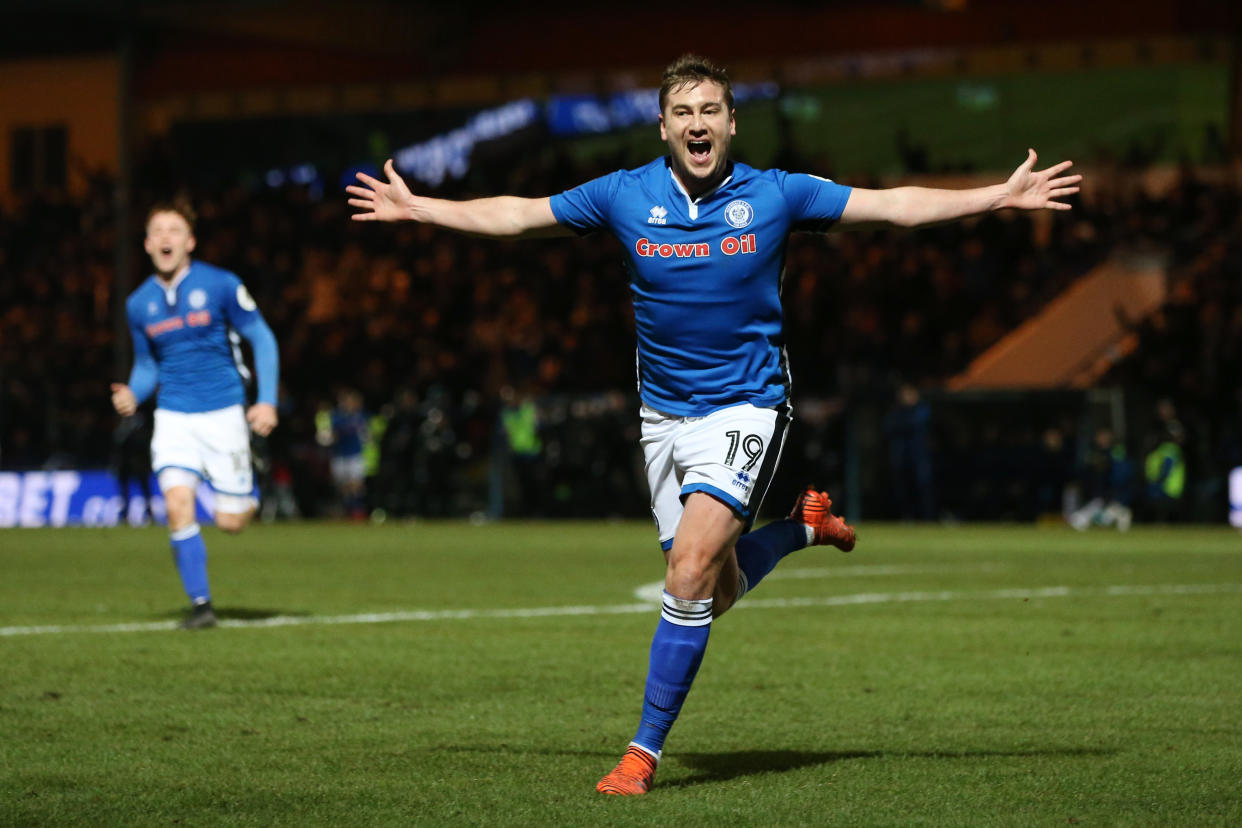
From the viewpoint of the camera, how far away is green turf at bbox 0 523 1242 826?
526 cm

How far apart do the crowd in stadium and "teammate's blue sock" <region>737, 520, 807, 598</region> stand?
1609 cm

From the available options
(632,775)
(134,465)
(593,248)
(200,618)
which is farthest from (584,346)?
(632,775)

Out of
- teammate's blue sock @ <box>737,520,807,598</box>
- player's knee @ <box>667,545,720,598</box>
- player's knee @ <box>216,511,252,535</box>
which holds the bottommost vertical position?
player's knee @ <box>216,511,252,535</box>

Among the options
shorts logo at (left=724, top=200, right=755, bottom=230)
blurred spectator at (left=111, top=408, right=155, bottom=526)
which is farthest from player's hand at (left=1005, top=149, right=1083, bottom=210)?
blurred spectator at (left=111, top=408, right=155, bottom=526)

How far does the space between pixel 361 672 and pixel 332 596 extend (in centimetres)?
421

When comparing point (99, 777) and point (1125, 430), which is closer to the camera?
point (99, 777)

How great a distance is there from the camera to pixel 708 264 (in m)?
5.77

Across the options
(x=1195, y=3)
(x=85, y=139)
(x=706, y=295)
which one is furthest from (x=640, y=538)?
(x=85, y=139)

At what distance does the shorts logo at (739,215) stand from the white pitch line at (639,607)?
5.25 meters

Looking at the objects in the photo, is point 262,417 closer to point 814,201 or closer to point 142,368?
point 142,368

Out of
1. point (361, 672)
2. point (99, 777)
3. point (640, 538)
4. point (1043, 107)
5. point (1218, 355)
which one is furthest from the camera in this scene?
point (1043, 107)

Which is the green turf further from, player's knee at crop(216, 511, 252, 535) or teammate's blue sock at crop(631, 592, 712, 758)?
player's knee at crop(216, 511, 252, 535)

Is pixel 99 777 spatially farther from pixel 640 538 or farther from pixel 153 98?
pixel 153 98

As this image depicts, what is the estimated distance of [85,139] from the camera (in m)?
37.8
